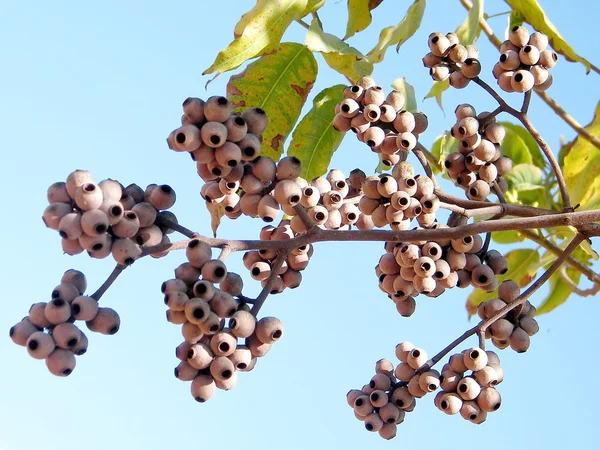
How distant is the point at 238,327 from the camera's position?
7.77ft

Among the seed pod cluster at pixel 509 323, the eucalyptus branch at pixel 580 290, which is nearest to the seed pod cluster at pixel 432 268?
the seed pod cluster at pixel 509 323

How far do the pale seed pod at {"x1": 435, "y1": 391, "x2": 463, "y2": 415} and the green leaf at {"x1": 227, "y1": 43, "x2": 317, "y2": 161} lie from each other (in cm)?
97

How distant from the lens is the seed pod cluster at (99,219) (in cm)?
223

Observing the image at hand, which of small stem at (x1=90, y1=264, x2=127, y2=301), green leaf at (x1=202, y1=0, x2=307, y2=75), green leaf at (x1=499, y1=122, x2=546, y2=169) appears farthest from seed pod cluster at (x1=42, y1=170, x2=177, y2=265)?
green leaf at (x1=499, y1=122, x2=546, y2=169)

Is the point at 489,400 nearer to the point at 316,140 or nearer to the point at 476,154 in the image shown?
the point at 476,154

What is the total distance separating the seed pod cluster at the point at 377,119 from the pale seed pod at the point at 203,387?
881 millimetres

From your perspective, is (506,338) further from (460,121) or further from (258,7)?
(258,7)

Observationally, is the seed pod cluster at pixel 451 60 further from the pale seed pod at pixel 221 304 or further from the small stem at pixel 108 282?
the small stem at pixel 108 282

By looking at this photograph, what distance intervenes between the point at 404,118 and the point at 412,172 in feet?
0.62

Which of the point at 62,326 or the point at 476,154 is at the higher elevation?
the point at 476,154

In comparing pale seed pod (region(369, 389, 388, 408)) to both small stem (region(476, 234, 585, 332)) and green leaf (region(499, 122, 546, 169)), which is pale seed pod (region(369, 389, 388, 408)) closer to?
small stem (region(476, 234, 585, 332))

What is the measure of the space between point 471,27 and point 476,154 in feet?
1.81

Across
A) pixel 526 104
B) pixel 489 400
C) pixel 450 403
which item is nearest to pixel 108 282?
pixel 450 403

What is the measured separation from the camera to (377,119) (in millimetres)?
2775
